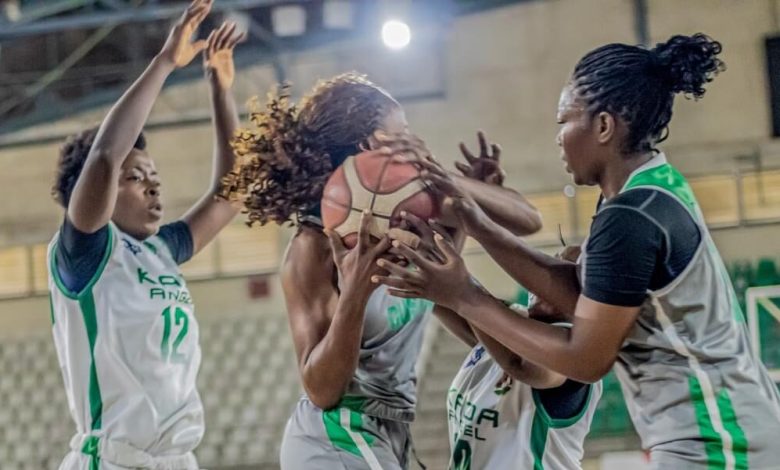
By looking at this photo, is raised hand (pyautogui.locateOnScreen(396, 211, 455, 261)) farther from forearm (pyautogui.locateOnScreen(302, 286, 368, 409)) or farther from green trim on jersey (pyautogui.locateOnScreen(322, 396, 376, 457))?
green trim on jersey (pyautogui.locateOnScreen(322, 396, 376, 457))

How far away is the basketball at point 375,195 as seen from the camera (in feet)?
8.25

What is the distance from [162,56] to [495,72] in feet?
25.4

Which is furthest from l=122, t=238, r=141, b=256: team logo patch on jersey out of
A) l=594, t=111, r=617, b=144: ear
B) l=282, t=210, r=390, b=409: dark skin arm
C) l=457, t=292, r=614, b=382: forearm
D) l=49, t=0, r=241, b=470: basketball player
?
l=594, t=111, r=617, b=144: ear

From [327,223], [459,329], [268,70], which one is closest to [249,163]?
[327,223]

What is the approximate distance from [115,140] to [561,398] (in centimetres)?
149

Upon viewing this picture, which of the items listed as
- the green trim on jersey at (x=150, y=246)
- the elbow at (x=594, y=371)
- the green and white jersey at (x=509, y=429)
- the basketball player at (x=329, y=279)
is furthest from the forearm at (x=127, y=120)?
the elbow at (x=594, y=371)

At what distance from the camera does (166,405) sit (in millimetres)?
3461

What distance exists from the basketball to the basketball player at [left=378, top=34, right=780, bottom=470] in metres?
0.20

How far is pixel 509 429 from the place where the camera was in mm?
2705

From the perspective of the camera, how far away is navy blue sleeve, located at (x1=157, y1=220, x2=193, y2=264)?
382cm

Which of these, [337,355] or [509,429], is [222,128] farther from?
[509,429]

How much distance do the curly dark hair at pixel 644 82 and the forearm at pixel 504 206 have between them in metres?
0.55

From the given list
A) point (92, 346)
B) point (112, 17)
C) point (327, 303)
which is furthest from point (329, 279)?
point (112, 17)

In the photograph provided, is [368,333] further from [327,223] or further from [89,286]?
[89,286]
